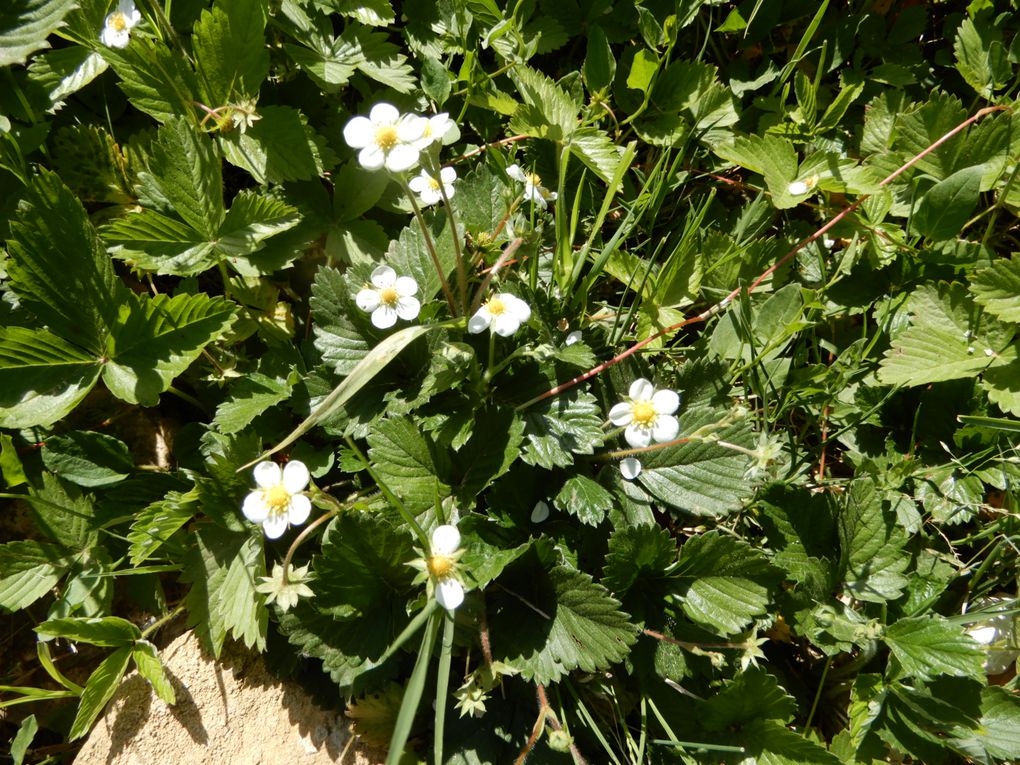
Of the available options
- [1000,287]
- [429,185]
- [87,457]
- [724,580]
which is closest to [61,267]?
[87,457]

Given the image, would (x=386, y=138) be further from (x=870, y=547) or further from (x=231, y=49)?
(x=870, y=547)

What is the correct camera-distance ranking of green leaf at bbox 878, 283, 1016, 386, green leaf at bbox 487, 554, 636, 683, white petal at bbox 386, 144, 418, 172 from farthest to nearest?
green leaf at bbox 878, 283, 1016, 386
green leaf at bbox 487, 554, 636, 683
white petal at bbox 386, 144, 418, 172

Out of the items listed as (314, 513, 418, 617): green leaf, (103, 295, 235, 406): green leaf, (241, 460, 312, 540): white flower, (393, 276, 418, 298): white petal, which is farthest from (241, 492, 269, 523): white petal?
(393, 276, 418, 298): white petal

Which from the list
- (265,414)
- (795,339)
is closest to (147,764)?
(265,414)

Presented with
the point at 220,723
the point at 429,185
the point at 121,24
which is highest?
the point at 121,24

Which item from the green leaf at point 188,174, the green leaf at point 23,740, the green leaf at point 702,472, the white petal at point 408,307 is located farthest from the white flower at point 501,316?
the green leaf at point 23,740

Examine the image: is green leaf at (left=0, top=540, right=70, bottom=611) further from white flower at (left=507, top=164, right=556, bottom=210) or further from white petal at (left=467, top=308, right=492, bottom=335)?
white flower at (left=507, top=164, right=556, bottom=210)

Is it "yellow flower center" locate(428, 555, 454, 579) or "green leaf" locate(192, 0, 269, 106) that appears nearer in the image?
"yellow flower center" locate(428, 555, 454, 579)
